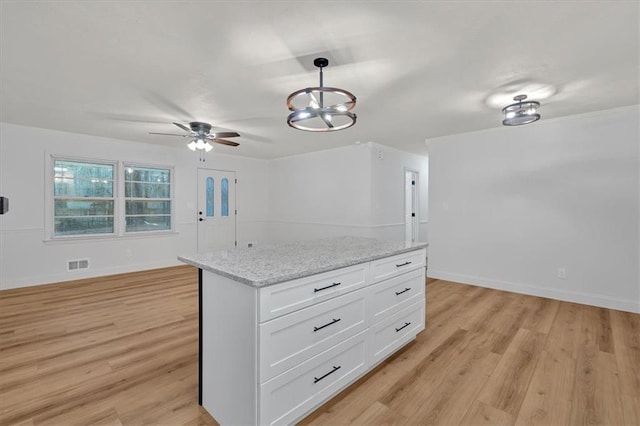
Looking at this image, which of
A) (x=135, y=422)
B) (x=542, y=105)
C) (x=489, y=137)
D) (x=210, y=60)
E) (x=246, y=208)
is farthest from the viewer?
(x=246, y=208)

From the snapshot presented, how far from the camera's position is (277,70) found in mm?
2576

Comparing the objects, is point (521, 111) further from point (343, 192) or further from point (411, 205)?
point (411, 205)

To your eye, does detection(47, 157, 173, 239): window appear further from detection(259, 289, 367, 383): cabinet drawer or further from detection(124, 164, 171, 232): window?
Result: detection(259, 289, 367, 383): cabinet drawer

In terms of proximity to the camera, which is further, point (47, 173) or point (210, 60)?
point (47, 173)

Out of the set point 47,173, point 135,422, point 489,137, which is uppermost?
point 489,137

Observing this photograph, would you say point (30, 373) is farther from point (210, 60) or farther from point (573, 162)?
point (573, 162)

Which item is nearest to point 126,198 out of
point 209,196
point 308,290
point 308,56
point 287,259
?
point 209,196

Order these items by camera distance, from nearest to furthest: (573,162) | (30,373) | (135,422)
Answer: (135,422), (30,373), (573,162)

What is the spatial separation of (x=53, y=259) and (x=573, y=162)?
7522mm

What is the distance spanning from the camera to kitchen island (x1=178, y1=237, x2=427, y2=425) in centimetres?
153

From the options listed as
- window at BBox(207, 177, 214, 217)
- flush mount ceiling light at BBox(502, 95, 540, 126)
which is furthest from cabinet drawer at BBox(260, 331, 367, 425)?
window at BBox(207, 177, 214, 217)

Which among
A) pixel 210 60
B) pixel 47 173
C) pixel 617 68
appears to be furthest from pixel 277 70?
pixel 47 173

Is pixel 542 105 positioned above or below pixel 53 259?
above

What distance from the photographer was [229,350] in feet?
5.44
